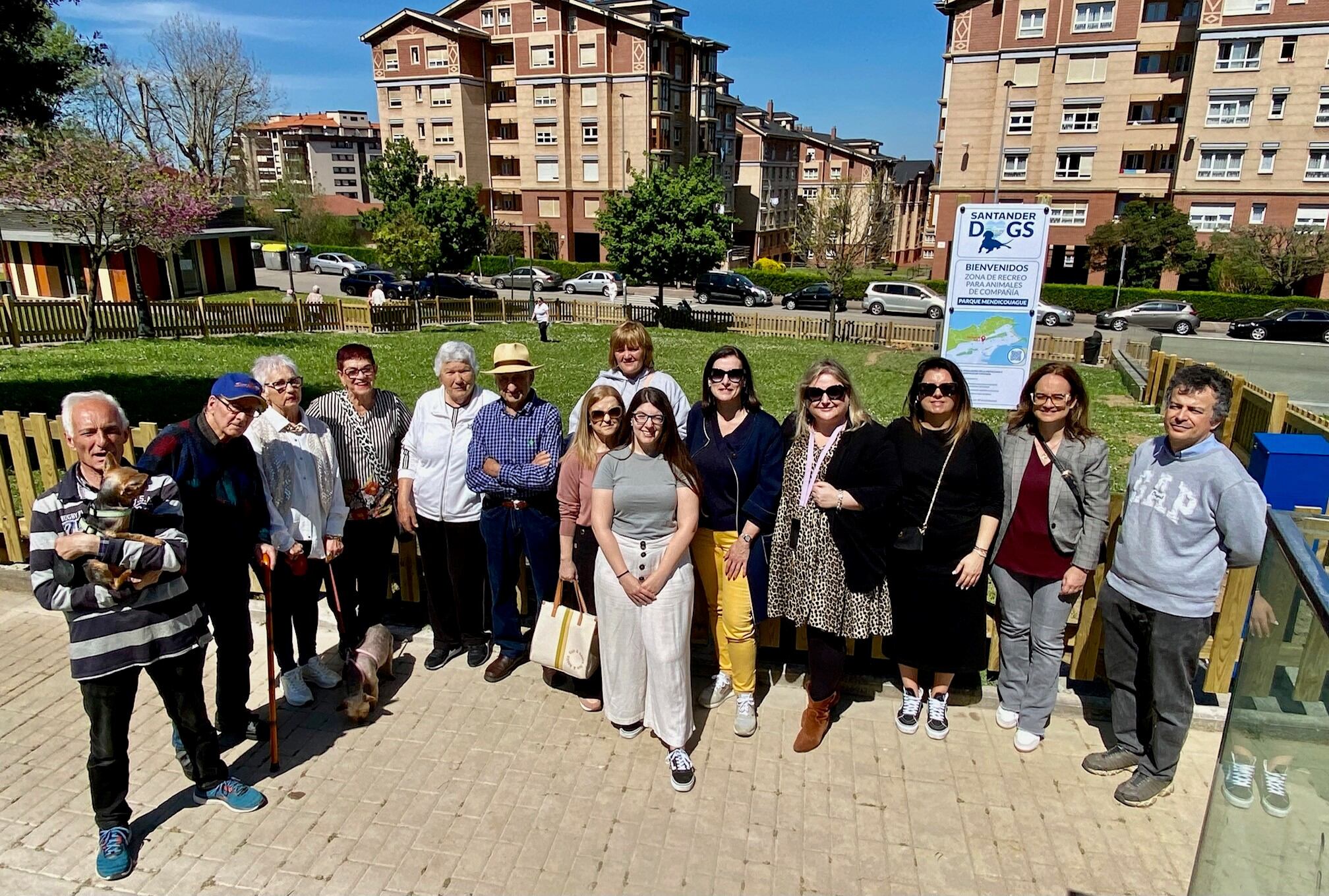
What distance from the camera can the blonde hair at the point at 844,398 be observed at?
3.88 meters

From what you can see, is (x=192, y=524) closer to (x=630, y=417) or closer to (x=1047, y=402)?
(x=630, y=417)

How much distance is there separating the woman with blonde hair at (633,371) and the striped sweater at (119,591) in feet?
6.90

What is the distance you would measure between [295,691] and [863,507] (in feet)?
11.3

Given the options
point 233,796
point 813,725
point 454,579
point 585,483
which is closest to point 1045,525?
point 813,725

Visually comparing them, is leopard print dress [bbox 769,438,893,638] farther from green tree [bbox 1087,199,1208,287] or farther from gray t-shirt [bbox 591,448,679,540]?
green tree [bbox 1087,199,1208,287]

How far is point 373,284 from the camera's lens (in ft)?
120

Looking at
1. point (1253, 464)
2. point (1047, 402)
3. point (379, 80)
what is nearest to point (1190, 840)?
point (1047, 402)

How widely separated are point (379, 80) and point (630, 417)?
6098 centimetres

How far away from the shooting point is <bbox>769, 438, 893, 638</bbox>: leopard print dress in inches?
158

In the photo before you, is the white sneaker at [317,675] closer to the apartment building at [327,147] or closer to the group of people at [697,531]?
the group of people at [697,531]

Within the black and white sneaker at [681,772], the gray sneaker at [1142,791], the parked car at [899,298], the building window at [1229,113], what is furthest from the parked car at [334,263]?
the gray sneaker at [1142,791]

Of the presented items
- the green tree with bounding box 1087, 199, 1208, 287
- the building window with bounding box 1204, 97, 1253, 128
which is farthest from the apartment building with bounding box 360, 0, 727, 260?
the building window with bounding box 1204, 97, 1253, 128

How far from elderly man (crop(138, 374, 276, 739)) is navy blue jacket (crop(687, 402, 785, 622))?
2.20m

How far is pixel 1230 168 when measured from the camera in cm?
4025
